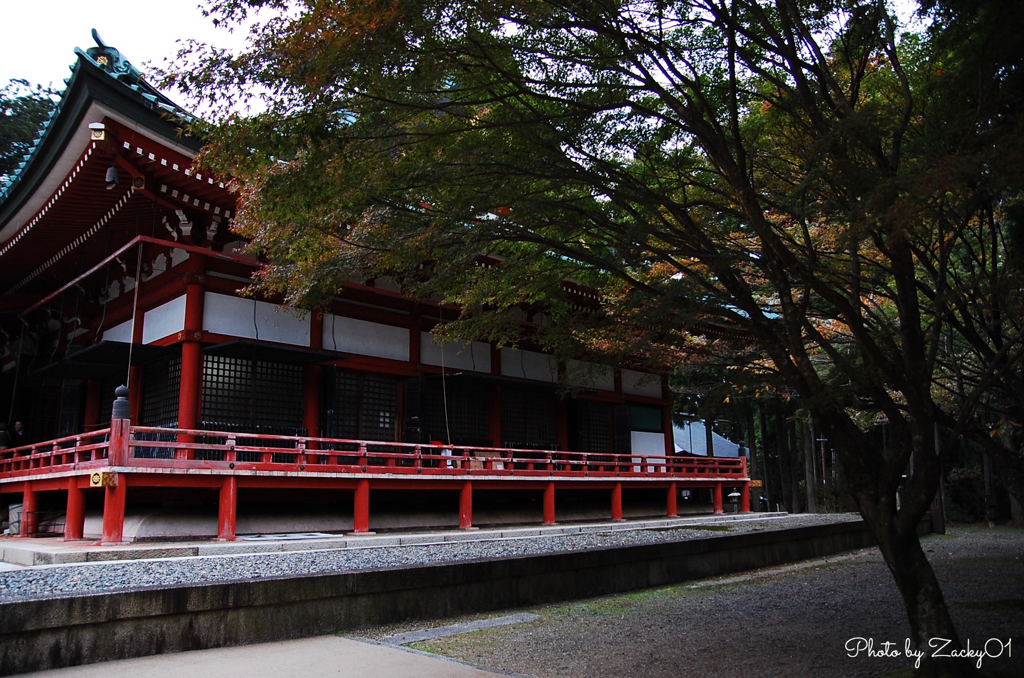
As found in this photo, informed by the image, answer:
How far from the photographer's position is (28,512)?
12.4 metres

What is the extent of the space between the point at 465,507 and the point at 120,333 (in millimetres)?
7822

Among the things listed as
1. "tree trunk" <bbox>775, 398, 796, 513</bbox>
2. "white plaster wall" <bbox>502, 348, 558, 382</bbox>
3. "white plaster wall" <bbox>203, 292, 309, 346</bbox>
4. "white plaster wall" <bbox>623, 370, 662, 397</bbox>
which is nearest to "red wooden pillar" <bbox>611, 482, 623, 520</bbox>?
"white plaster wall" <bbox>502, 348, 558, 382</bbox>

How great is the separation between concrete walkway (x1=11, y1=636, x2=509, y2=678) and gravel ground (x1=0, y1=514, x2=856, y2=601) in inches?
22.2

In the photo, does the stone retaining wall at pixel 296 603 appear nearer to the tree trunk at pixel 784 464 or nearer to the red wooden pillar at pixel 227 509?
the red wooden pillar at pixel 227 509

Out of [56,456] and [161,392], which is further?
Result: [161,392]

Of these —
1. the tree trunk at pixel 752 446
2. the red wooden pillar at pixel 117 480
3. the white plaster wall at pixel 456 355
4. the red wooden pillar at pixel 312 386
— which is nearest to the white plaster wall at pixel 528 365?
the white plaster wall at pixel 456 355

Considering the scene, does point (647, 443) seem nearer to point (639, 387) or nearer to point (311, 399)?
point (639, 387)

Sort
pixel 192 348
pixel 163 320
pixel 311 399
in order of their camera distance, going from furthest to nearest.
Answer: pixel 311 399
pixel 163 320
pixel 192 348

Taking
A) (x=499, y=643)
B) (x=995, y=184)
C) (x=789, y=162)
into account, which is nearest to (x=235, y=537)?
(x=499, y=643)


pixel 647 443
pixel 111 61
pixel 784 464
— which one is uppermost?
pixel 111 61

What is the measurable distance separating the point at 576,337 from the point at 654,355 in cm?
99

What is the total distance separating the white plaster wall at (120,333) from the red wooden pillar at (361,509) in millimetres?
5853

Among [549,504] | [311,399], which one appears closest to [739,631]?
[549,504]

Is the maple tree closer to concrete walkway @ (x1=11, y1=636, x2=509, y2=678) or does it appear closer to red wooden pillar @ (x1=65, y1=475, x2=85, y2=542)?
concrete walkway @ (x1=11, y1=636, x2=509, y2=678)
